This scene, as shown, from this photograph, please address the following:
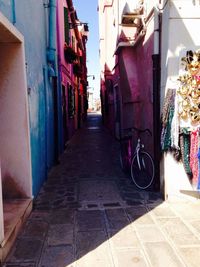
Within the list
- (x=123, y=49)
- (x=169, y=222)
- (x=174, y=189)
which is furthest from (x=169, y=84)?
(x=123, y=49)

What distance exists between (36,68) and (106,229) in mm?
3715

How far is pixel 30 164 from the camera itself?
199 inches

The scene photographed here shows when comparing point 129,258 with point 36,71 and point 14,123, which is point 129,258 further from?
point 36,71

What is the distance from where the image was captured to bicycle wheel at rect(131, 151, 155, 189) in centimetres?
650

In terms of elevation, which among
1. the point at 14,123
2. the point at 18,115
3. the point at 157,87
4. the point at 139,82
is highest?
the point at 139,82

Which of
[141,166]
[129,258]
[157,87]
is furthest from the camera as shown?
[141,166]

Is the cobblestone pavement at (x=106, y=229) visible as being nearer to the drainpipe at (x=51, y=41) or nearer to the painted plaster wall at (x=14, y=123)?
the painted plaster wall at (x=14, y=123)

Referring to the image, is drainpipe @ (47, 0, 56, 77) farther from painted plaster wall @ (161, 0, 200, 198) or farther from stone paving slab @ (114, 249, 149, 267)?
stone paving slab @ (114, 249, 149, 267)

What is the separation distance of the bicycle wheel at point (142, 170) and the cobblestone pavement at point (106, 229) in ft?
0.78

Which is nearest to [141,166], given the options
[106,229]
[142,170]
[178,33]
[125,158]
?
[142,170]

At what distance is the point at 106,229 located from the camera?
4.25 meters

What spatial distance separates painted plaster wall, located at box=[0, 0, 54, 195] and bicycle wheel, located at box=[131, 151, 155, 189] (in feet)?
6.88

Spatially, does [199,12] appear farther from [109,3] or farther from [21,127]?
[109,3]

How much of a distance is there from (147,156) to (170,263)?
11.8ft
